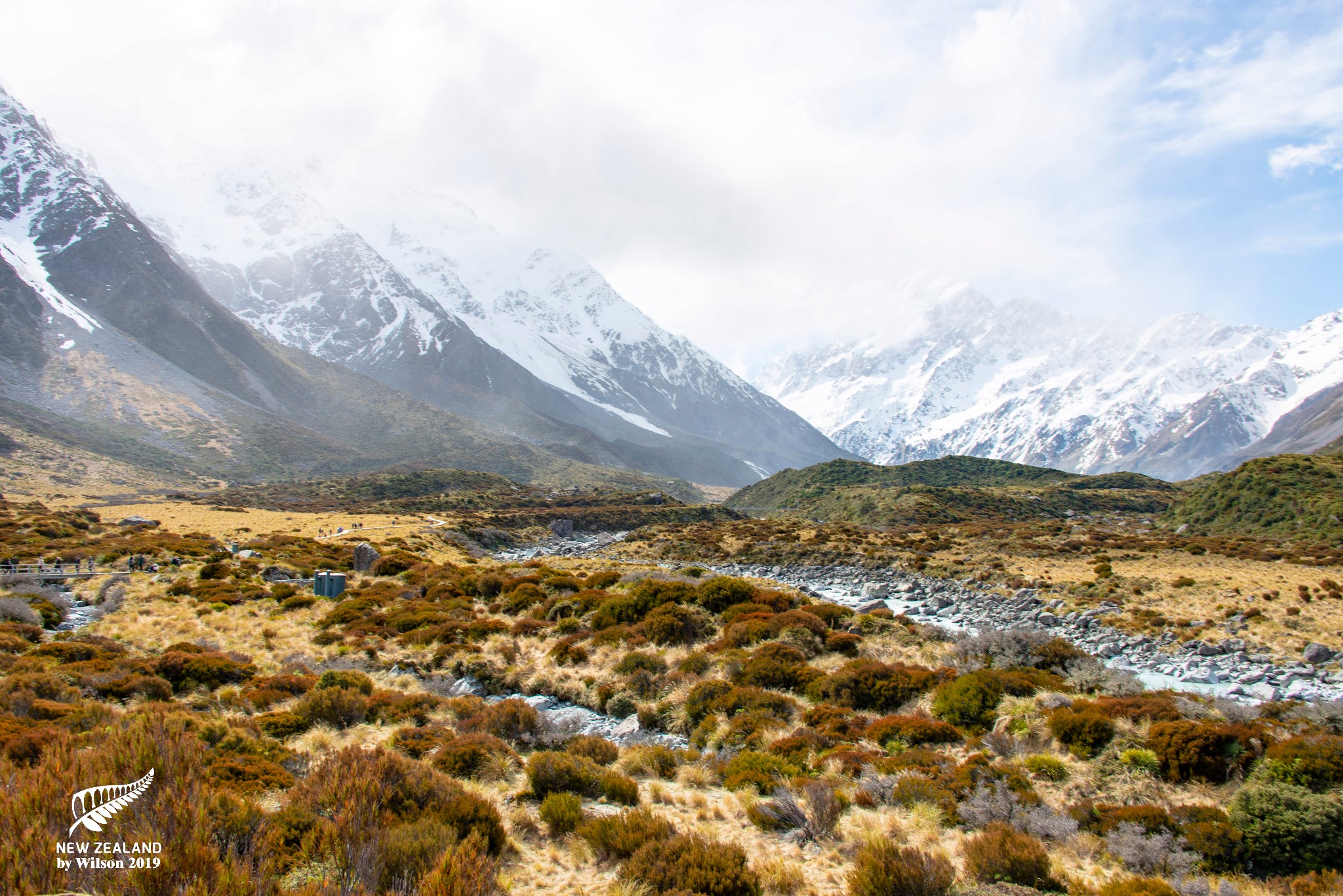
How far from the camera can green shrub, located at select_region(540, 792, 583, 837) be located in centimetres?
755

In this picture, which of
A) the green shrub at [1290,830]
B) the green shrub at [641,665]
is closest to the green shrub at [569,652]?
the green shrub at [641,665]

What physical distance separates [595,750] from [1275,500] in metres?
62.6

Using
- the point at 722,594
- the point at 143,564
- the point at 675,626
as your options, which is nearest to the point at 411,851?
the point at 675,626

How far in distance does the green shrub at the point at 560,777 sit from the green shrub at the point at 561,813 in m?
0.79

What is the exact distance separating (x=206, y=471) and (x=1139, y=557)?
14919 centimetres

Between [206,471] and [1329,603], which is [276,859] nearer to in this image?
[1329,603]

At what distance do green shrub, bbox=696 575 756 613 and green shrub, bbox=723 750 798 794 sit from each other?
34.5 ft

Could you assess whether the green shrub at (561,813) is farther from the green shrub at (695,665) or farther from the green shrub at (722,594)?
the green shrub at (722,594)

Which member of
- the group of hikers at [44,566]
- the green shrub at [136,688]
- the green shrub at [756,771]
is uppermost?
the green shrub at [756,771]

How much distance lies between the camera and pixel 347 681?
535 inches

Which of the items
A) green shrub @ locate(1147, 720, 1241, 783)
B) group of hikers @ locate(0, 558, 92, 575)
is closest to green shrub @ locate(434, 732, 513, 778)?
green shrub @ locate(1147, 720, 1241, 783)

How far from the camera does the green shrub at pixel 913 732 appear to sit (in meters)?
11.1

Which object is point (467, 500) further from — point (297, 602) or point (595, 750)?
point (595, 750)
